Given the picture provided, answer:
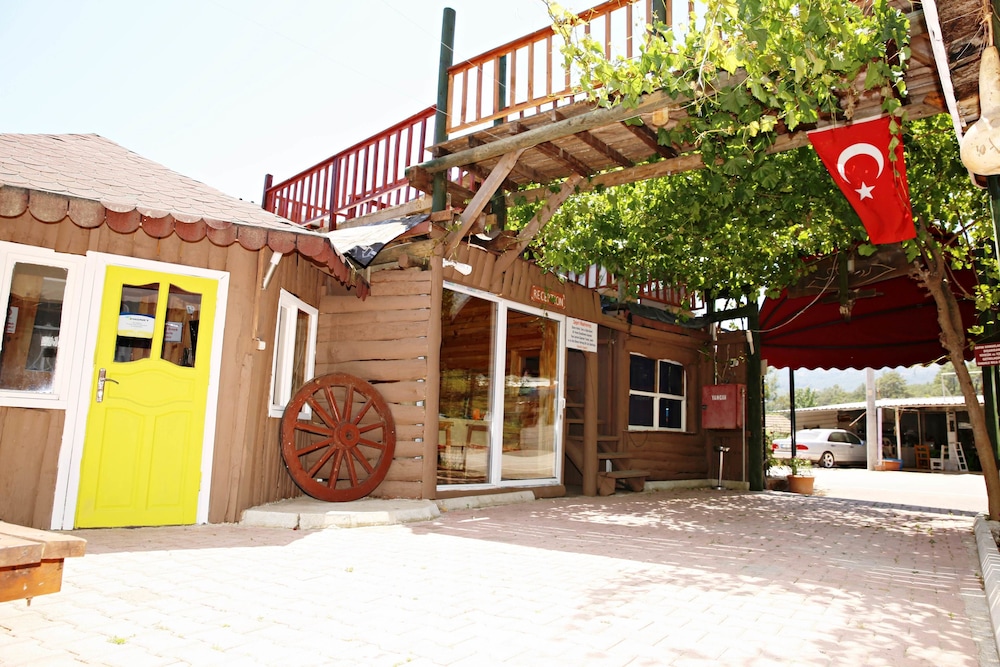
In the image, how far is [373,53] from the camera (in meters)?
9.99

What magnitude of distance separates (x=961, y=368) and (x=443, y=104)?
22.1ft

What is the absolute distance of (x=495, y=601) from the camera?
3430 mm

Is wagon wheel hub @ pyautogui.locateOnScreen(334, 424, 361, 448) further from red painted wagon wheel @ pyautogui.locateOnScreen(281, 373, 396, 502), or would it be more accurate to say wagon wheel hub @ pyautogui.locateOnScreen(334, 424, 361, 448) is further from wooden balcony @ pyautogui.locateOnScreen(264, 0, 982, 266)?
wooden balcony @ pyautogui.locateOnScreen(264, 0, 982, 266)

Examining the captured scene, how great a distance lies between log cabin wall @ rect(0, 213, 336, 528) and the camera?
5000 mm

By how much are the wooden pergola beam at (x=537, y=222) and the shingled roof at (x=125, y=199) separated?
88.5 inches

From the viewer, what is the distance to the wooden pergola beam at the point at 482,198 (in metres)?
6.78

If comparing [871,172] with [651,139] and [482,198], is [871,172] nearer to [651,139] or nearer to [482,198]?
[651,139]

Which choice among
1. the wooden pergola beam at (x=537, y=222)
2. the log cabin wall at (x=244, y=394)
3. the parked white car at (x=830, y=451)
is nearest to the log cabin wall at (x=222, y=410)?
the log cabin wall at (x=244, y=394)

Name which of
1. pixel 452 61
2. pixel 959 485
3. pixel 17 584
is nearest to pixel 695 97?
pixel 452 61

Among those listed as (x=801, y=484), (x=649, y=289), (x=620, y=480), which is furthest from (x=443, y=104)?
(x=801, y=484)

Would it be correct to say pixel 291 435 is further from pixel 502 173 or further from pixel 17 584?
pixel 17 584

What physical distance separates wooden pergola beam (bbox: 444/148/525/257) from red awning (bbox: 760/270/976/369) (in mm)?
6265

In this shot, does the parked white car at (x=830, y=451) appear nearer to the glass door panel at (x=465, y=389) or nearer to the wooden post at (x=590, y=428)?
the wooden post at (x=590, y=428)

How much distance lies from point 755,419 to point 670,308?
255 centimetres
